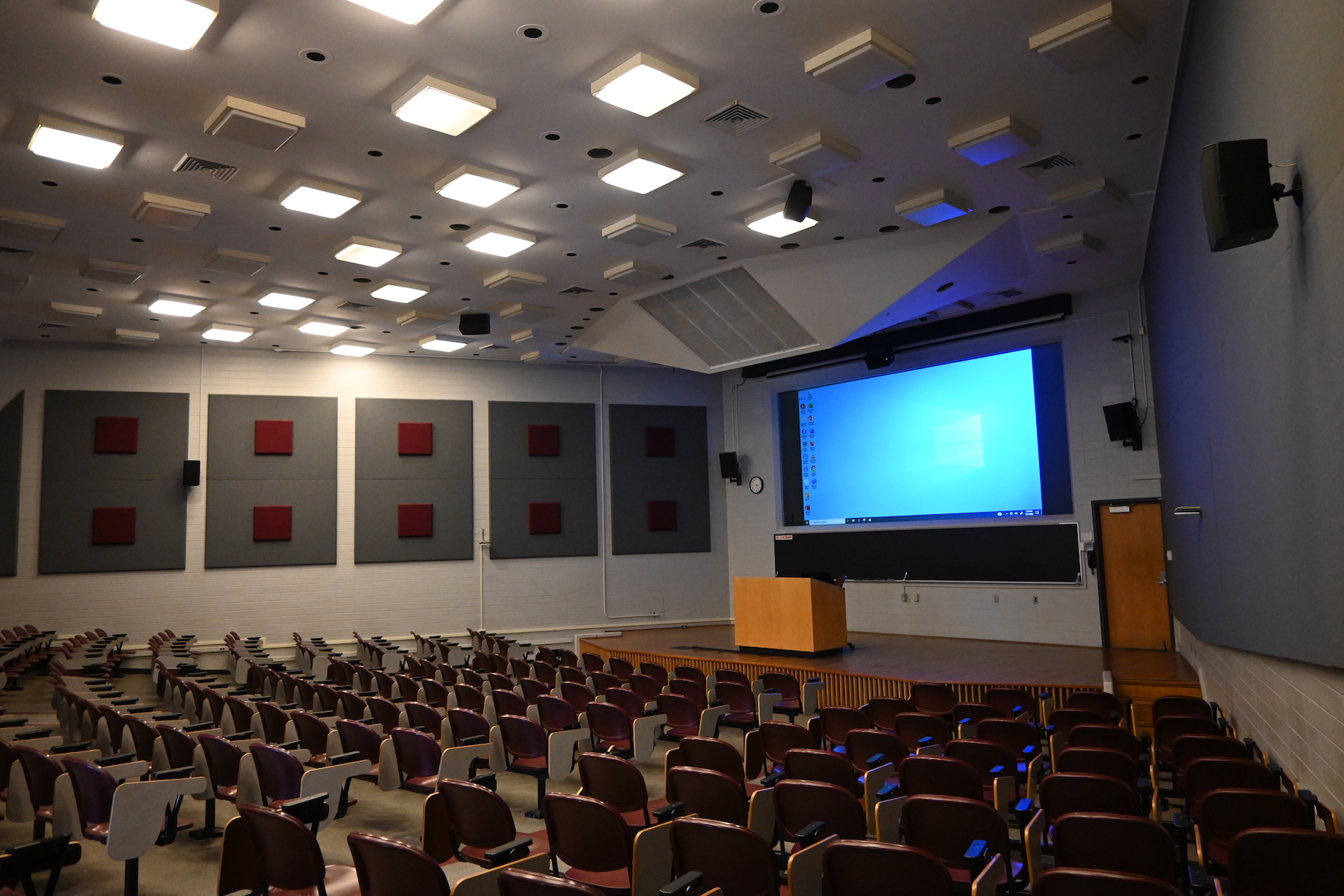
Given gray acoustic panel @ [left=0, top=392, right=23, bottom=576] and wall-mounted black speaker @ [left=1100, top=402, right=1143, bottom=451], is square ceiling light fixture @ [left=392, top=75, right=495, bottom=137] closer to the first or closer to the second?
wall-mounted black speaker @ [left=1100, top=402, right=1143, bottom=451]

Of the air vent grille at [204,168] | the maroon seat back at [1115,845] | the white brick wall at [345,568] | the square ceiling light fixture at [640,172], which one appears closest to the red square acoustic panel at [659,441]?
the white brick wall at [345,568]

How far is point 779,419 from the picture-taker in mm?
14820

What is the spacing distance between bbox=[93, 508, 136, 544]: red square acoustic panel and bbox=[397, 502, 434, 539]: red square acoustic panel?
3746 millimetres

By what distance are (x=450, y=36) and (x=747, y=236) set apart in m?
4.22

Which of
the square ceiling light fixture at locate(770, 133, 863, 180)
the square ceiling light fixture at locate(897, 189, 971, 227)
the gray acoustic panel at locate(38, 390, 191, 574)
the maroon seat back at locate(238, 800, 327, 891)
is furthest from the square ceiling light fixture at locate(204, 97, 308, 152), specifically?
the gray acoustic panel at locate(38, 390, 191, 574)

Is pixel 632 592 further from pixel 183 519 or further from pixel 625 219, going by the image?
pixel 625 219

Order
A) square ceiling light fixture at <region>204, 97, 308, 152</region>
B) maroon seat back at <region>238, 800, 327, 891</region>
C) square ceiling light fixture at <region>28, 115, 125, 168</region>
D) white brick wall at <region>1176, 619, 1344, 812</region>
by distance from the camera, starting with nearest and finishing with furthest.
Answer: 1. maroon seat back at <region>238, 800, 327, 891</region>
2. white brick wall at <region>1176, 619, 1344, 812</region>
3. square ceiling light fixture at <region>204, 97, 308, 152</region>
4. square ceiling light fixture at <region>28, 115, 125, 168</region>

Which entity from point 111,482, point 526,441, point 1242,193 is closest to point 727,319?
point 526,441

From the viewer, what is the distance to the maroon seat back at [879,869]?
8.02 ft

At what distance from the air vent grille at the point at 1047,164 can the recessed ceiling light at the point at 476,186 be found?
4328mm

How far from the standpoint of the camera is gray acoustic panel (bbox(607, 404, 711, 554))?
15.0 meters

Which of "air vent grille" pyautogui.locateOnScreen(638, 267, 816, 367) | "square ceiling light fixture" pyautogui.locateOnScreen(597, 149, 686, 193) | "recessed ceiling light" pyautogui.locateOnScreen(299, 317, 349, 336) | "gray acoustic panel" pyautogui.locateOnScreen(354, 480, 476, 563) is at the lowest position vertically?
"gray acoustic panel" pyautogui.locateOnScreen(354, 480, 476, 563)

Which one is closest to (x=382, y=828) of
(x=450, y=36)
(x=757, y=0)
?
(x=450, y=36)

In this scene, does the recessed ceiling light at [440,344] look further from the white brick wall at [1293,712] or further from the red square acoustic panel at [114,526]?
the white brick wall at [1293,712]
